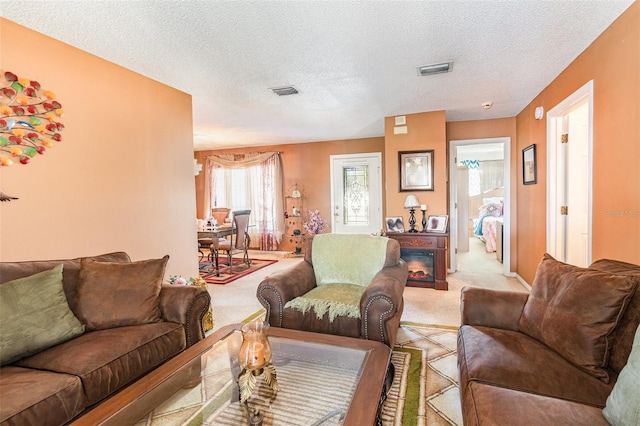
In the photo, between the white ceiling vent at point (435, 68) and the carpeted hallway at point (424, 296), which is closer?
the white ceiling vent at point (435, 68)

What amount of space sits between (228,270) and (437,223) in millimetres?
3411

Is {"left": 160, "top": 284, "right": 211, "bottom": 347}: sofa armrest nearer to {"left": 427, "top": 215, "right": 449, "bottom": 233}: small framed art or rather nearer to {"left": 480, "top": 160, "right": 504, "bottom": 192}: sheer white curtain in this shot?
{"left": 427, "top": 215, "right": 449, "bottom": 233}: small framed art

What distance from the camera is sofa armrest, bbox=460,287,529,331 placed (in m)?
1.83

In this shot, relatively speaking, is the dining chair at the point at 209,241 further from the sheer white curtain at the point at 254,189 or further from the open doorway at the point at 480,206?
the open doorway at the point at 480,206

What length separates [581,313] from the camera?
1409 millimetres

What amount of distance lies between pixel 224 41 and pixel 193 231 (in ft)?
7.00

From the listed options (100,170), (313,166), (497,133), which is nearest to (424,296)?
(497,133)

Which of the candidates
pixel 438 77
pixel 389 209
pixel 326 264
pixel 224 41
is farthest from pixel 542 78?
pixel 224 41

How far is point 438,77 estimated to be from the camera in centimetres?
307

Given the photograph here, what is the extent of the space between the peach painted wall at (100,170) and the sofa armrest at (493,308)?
Result: 2849mm

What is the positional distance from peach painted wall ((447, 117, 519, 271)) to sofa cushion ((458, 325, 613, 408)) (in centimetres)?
348

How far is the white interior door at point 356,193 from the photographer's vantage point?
6.28 m

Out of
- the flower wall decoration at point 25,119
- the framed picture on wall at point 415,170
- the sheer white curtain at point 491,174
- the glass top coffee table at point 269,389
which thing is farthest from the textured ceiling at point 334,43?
the sheer white curtain at point 491,174

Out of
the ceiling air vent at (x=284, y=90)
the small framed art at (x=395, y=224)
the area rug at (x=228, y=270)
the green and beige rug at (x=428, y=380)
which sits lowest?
the green and beige rug at (x=428, y=380)
